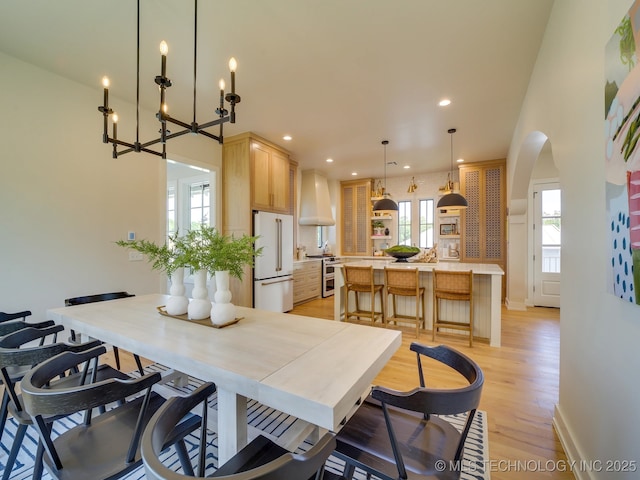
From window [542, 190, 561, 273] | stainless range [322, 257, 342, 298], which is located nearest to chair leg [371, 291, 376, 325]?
stainless range [322, 257, 342, 298]

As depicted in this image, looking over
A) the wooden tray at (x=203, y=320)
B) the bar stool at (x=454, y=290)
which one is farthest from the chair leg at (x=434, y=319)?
the wooden tray at (x=203, y=320)

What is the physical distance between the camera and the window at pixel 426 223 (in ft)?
22.3

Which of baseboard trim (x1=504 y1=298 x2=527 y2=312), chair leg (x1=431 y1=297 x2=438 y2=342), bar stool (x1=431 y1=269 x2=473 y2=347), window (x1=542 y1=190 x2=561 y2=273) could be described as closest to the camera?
bar stool (x1=431 y1=269 x2=473 y2=347)

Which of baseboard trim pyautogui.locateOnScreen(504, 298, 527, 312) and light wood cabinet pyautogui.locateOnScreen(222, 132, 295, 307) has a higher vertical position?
light wood cabinet pyautogui.locateOnScreen(222, 132, 295, 307)

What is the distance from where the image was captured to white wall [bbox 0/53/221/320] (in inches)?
98.3

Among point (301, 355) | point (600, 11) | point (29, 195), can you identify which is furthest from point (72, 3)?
point (600, 11)

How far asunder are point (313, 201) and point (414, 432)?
5531mm

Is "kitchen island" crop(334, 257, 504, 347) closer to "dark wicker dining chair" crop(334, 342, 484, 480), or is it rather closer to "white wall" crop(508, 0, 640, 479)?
"white wall" crop(508, 0, 640, 479)

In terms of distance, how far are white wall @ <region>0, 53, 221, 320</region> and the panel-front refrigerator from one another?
1.46m

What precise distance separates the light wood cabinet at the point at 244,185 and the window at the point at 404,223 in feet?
12.6

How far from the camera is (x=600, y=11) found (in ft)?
4.04

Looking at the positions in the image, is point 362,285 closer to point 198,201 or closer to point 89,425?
point 89,425

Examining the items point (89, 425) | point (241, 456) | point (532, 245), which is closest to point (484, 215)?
point (532, 245)

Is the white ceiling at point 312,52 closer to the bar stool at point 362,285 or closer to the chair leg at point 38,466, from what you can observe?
the bar stool at point 362,285
